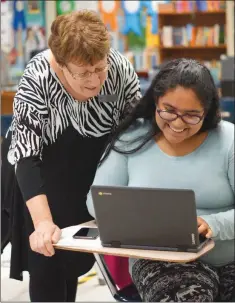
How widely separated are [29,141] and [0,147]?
18.3 inches

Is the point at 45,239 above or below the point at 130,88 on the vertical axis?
below

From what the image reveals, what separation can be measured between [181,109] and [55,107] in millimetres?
425

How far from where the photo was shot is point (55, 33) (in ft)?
5.91

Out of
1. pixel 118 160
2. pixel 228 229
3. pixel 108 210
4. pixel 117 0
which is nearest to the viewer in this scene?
pixel 108 210

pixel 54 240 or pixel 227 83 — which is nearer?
pixel 54 240

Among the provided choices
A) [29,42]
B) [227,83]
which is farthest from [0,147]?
[29,42]

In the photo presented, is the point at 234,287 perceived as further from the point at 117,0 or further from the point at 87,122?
the point at 117,0

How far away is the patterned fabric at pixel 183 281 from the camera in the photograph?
177 cm

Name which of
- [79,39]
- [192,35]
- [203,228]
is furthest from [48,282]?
[192,35]

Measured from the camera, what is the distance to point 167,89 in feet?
6.09

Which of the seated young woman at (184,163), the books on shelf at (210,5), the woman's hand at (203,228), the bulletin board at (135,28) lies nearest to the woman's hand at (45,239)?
the seated young woman at (184,163)

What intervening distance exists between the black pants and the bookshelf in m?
6.81

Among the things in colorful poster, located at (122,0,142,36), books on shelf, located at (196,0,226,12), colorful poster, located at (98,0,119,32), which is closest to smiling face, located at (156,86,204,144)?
colorful poster, located at (98,0,119,32)

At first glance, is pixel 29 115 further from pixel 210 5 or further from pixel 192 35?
pixel 192 35
